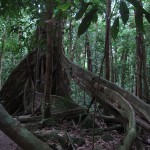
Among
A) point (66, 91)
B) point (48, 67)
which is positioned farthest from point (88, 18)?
point (66, 91)

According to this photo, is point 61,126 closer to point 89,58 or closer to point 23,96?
point 23,96

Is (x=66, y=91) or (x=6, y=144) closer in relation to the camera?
(x=6, y=144)

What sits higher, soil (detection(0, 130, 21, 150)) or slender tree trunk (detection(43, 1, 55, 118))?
slender tree trunk (detection(43, 1, 55, 118))

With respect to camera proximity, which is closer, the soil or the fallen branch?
the fallen branch

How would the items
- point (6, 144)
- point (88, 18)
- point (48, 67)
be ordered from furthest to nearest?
point (48, 67), point (6, 144), point (88, 18)

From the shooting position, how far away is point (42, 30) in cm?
748

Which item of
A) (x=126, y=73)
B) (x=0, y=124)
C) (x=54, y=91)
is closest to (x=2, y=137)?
(x=54, y=91)

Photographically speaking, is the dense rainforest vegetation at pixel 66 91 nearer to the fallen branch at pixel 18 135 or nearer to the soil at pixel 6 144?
the fallen branch at pixel 18 135

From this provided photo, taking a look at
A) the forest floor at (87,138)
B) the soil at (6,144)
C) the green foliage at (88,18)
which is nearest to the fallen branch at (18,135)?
the green foliage at (88,18)

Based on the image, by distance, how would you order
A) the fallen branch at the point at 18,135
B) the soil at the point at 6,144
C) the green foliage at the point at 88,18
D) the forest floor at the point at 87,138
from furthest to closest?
the soil at the point at 6,144 < the forest floor at the point at 87,138 < the green foliage at the point at 88,18 < the fallen branch at the point at 18,135

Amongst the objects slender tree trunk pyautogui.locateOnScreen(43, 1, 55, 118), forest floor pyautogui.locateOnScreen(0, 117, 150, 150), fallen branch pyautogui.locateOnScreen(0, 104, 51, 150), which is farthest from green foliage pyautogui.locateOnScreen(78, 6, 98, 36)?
slender tree trunk pyautogui.locateOnScreen(43, 1, 55, 118)

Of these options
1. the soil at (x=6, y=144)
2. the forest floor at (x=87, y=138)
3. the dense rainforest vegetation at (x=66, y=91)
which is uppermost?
the dense rainforest vegetation at (x=66, y=91)

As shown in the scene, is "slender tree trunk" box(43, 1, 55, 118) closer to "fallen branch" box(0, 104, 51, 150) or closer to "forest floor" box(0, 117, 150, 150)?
"forest floor" box(0, 117, 150, 150)

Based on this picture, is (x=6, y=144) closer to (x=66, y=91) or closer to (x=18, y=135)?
(x=66, y=91)
